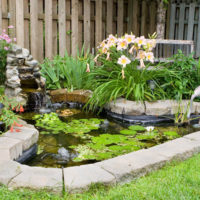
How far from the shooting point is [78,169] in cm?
222

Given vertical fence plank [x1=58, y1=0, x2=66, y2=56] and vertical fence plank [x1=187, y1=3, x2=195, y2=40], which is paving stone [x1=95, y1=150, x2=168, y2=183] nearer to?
vertical fence plank [x1=58, y1=0, x2=66, y2=56]

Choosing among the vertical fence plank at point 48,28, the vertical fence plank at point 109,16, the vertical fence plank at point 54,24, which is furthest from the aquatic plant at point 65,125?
the vertical fence plank at point 109,16

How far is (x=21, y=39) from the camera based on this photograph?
216 inches

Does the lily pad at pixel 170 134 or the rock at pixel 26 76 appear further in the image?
the rock at pixel 26 76

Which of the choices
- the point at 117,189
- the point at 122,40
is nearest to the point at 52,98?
the point at 122,40

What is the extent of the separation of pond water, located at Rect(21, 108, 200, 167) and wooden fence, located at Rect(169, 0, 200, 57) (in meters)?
4.45

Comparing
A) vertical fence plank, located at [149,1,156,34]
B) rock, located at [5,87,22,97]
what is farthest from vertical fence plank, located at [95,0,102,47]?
rock, located at [5,87,22,97]

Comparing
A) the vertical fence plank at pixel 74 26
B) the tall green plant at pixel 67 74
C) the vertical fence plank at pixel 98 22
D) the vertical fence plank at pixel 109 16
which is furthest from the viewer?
the vertical fence plank at pixel 109 16

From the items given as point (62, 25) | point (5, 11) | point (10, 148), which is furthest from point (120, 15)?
point (10, 148)

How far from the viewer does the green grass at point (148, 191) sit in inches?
75.6

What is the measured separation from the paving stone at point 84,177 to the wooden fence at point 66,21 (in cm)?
358

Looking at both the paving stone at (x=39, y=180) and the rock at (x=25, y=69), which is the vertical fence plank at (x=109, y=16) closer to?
the rock at (x=25, y=69)

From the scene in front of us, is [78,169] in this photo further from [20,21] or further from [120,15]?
[120,15]

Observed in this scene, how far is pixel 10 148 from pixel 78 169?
0.66 meters
